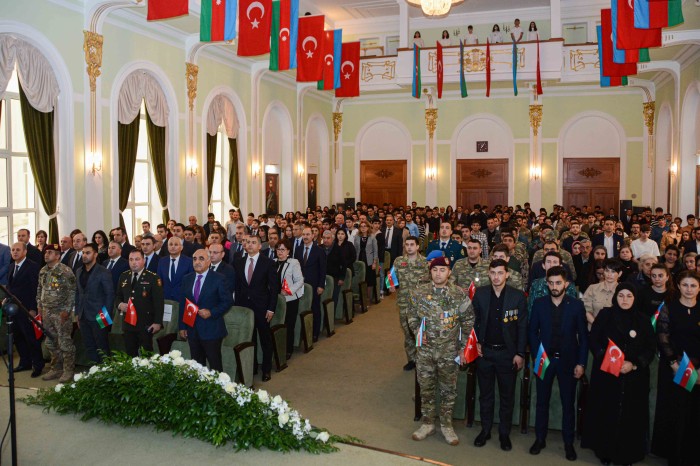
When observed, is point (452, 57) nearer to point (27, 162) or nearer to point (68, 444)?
point (27, 162)

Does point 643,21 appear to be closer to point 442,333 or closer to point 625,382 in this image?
point 625,382

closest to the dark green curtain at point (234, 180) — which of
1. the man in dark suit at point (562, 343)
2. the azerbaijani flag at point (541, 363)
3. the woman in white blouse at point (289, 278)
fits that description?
the woman in white blouse at point (289, 278)

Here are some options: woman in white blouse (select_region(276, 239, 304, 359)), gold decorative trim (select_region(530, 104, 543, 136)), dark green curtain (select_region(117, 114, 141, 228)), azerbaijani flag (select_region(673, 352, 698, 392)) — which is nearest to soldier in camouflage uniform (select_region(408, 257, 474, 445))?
azerbaijani flag (select_region(673, 352, 698, 392))

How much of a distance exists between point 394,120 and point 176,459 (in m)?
20.4

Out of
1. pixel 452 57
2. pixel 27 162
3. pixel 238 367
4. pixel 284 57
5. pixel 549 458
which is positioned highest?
pixel 452 57

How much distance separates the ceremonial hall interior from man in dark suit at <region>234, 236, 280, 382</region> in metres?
0.63

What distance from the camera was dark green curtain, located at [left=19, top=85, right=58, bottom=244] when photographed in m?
10.7

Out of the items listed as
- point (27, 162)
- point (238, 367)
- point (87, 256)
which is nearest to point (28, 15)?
point (27, 162)

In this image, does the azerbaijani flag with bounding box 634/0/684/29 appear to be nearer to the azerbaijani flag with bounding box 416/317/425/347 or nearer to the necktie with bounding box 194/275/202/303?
the azerbaijani flag with bounding box 416/317/425/347

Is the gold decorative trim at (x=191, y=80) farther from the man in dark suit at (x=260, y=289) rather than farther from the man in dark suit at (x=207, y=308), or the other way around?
the man in dark suit at (x=207, y=308)

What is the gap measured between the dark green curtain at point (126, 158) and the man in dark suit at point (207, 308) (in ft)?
22.8

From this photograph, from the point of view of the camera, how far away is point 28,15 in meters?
10.3

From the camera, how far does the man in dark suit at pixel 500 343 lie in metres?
5.42

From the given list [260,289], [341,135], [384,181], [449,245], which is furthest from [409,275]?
[341,135]
